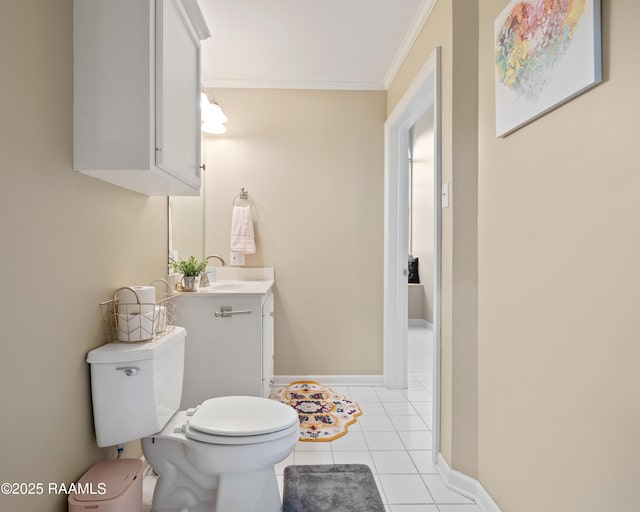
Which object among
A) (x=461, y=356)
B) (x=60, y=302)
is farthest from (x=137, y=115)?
(x=461, y=356)

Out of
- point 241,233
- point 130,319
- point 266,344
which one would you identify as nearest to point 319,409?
point 266,344

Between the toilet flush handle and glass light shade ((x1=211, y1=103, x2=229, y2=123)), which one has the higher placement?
glass light shade ((x1=211, y1=103, x2=229, y2=123))

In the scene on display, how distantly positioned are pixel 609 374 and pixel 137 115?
1.59 m

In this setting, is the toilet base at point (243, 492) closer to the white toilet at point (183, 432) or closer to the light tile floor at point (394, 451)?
the white toilet at point (183, 432)

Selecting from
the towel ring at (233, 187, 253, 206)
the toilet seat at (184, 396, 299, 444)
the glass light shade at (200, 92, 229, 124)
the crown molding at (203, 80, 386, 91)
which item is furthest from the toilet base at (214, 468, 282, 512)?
the crown molding at (203, 80, 386, 91)

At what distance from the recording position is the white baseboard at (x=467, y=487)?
5.38 ft

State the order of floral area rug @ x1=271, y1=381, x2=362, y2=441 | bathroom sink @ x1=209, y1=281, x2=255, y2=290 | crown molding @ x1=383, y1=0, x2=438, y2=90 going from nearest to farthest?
1. crown molding @ x1=383, y1=0, x2=438, y2=90
2. floral area rug @ x1=271, y1=381, x2=362, y2=441
3. bathroom sink @ x1=209, y1=281, x2=255, y2=290

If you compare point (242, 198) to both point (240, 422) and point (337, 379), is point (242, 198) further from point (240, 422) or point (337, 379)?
point (240, 422)

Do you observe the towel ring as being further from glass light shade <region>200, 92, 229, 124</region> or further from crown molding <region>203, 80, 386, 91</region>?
crown molding <region>203, 80, 386, 91</region>

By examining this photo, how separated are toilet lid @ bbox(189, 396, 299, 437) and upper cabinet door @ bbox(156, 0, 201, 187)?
3.13 ft

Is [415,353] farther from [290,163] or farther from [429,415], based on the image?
[290,163]

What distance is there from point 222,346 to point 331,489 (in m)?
0.95

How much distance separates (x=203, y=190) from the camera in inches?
123

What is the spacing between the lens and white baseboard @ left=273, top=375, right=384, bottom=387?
10.4 feet
